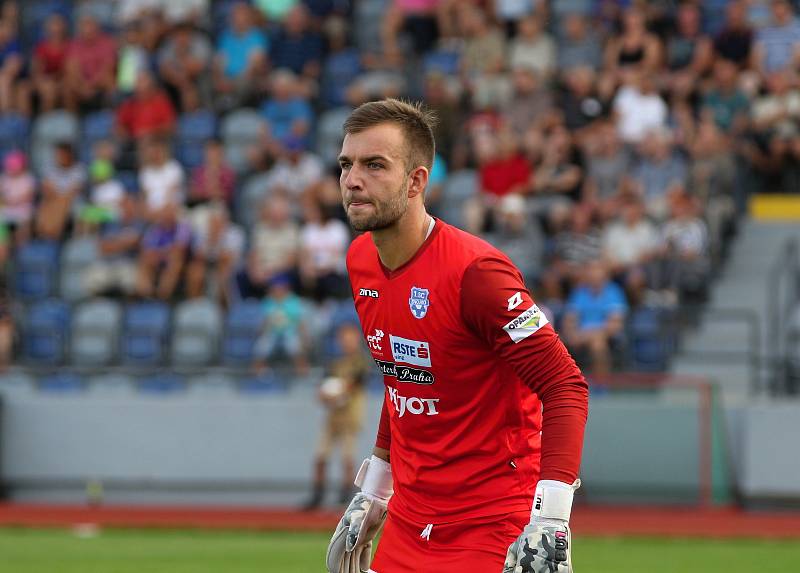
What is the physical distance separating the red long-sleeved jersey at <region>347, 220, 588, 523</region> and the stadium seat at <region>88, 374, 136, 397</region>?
13.3 metres

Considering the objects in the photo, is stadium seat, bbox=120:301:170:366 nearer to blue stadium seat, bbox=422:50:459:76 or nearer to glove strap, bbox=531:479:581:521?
blue stadium seat, bbox=422:50:459:76

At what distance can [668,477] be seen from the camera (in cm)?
1655

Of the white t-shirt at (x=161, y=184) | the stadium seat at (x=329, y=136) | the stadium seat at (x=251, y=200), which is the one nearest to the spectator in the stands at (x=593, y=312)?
the stadium seat at (x=329, y=136)

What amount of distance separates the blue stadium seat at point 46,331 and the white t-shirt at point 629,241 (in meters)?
6.82

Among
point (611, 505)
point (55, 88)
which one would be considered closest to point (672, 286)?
point (611, 505)

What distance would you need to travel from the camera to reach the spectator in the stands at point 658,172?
1720 centimetres

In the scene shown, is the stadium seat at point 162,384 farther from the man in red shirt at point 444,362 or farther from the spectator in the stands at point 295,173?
the man in red shirt at point 444,362

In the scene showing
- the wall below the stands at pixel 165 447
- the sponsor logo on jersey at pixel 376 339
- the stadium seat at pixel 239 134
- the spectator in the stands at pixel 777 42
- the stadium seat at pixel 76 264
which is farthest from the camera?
the stadium seat at pixel 239 134

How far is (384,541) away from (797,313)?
40.0 feet

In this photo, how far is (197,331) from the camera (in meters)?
17.9

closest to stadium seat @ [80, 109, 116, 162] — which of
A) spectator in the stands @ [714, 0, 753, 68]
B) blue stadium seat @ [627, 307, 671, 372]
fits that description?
blue stadium seat @ [627, 307, 671, 372]

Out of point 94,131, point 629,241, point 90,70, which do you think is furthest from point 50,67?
point 629,241

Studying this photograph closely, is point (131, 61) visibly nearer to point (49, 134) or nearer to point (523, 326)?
point (49, 134)

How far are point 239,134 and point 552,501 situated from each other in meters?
16.2
